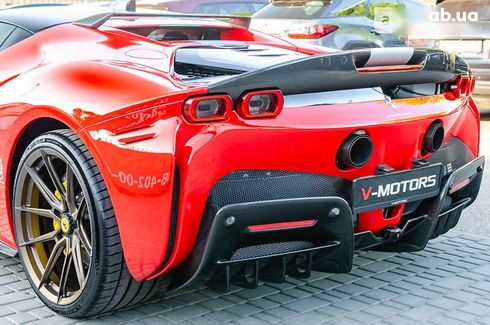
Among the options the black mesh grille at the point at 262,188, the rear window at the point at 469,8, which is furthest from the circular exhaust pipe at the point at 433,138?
the rear window at the point at 469,8

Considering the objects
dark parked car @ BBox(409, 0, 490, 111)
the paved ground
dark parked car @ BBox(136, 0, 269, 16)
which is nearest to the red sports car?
the paved ground

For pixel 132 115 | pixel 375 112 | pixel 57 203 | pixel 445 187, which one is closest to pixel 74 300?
pixel 57 203

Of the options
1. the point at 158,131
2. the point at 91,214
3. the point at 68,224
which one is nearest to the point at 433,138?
the point at 158,131

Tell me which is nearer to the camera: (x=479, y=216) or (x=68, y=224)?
(x=68, y=224)

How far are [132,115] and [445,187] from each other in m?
1.51

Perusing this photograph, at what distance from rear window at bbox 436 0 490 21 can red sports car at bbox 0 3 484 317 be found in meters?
5.21

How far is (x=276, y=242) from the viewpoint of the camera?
9.77ft

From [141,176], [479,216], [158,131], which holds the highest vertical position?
[158,131]

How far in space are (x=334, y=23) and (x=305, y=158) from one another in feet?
21.0

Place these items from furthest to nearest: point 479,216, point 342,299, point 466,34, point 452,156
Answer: point 466,34 < point 479,216 < point 452,156 < point 342,299

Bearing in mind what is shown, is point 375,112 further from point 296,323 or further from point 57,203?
point 57,203

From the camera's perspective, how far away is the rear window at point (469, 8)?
28.0 feet

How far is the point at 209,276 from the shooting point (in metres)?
2.98

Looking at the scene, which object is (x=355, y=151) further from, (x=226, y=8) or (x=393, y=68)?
(x=226, y=8)
